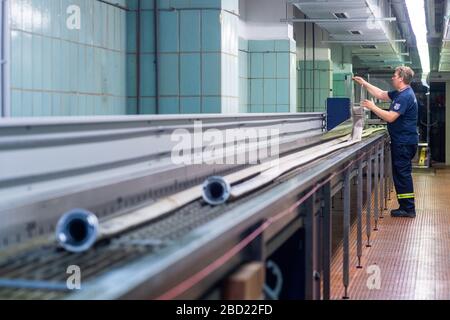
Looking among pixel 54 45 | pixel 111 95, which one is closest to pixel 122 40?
pixel 111 95

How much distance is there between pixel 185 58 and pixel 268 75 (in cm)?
232

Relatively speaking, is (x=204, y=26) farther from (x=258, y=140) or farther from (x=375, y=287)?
(x=375, y=287)

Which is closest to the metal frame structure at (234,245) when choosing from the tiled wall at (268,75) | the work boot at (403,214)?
the work boot at (403,214)

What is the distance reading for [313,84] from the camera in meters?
11.3

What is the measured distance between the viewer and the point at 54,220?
1987mm

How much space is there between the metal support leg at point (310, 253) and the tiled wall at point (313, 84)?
868cm

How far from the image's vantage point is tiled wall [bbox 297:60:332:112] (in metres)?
11.2

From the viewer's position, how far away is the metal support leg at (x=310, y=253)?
2.48 metres

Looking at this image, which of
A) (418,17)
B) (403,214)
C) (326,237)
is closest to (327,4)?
(418,17)

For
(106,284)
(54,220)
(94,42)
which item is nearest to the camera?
→ (106,284)

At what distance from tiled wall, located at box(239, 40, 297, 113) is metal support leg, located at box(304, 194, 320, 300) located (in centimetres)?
534

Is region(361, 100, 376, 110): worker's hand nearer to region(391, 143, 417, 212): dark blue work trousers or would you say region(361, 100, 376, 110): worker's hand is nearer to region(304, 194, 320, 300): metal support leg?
region(391, 143, 417, 212): dark blue work trousers
